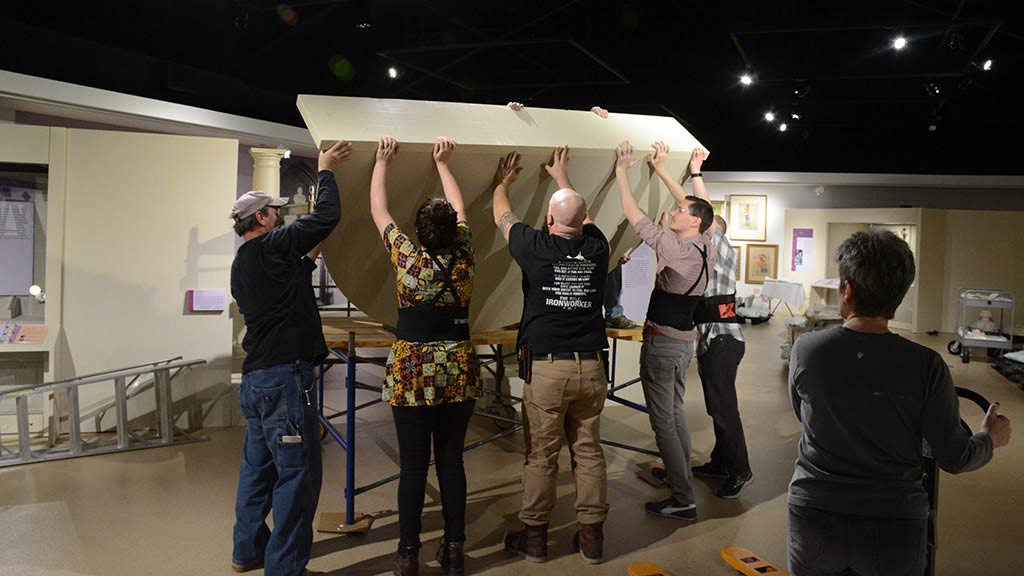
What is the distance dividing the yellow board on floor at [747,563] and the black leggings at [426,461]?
1238mm

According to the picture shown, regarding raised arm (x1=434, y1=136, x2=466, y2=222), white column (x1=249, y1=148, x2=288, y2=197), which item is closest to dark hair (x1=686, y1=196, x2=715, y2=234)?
raised arm (x1=434, y1=136, x2=466, y2=222)

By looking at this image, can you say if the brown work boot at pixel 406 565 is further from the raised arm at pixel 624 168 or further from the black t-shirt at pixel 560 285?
the raised arm at pixel 624 168

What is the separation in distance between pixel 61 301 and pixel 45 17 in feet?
10.1

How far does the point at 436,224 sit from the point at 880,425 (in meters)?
1.81

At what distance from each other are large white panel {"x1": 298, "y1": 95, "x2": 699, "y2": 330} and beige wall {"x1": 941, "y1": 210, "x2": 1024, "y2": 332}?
1058cm

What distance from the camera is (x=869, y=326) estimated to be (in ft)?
5.50

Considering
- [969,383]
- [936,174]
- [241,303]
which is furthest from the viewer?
[936,174]

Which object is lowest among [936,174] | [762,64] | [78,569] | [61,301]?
[78,569]

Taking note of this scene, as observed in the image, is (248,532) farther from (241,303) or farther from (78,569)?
(241,303)

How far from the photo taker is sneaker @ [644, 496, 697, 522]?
3.65 m

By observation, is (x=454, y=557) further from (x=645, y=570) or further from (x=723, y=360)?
(x=723, y=360)

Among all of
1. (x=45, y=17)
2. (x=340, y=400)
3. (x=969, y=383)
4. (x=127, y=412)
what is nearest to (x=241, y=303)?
(x=127, y=412)

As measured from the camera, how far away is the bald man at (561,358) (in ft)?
9.89

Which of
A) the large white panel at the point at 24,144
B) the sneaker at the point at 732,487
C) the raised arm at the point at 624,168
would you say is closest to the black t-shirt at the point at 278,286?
the raised arm at the point at 624,168
